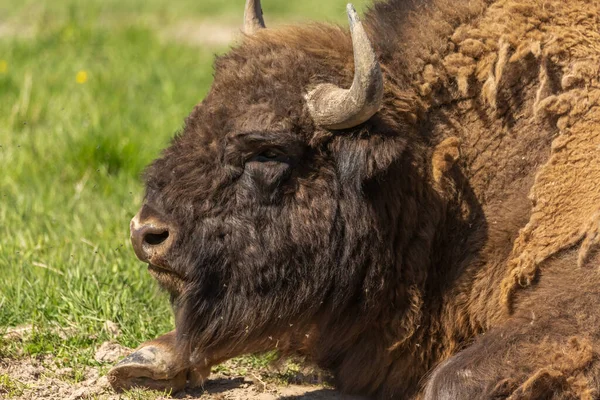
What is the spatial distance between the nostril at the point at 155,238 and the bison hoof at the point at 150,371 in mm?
567

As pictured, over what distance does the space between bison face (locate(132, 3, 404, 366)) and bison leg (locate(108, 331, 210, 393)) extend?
0.25 metres

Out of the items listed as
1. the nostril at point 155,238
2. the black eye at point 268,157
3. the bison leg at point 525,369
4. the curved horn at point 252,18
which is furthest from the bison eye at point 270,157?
the bison leg at point 525,369

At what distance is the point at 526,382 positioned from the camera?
130 inches

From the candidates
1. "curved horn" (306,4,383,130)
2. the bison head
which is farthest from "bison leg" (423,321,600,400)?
"curved horn" (306,4,383,130)

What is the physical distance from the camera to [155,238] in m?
3.70

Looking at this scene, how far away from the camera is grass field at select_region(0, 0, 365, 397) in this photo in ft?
15.2

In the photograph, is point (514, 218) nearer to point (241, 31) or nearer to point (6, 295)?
point (241, 31)

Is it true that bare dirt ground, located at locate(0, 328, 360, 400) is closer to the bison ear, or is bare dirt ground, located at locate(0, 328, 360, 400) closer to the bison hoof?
the bison hoof

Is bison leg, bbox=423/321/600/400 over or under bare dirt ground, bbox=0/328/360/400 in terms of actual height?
over

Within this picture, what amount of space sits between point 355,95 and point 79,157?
3657mm

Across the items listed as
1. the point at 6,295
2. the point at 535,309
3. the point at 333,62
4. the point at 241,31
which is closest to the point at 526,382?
the point at 535,309

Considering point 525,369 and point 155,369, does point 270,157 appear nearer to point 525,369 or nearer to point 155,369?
point 155,369

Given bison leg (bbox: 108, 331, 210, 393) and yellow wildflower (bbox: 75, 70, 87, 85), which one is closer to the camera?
bison leg (bbox: 108, 331, 210, 393)

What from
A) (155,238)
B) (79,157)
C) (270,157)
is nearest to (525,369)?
(270,157)
